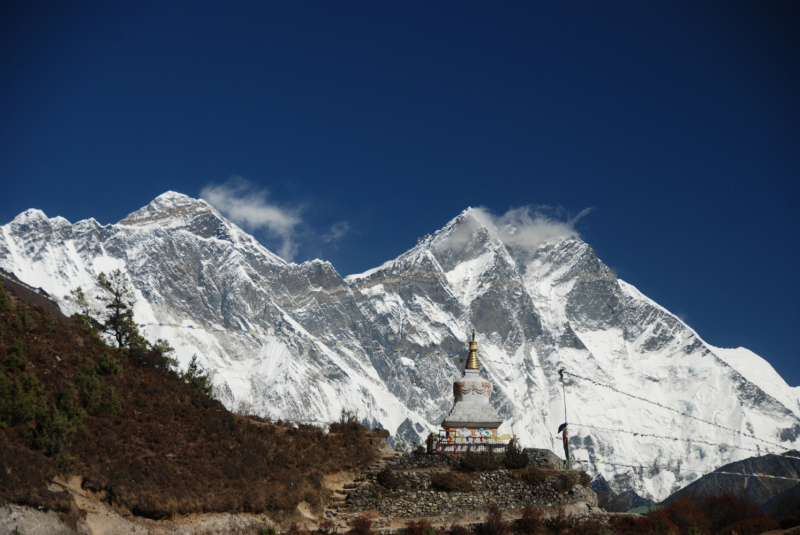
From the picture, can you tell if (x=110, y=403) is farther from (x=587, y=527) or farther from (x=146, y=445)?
(x=587, y=527)

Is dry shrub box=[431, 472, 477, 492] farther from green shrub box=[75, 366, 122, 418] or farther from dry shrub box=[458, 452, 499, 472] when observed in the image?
green shrub box=[75, 366, 122, 418]

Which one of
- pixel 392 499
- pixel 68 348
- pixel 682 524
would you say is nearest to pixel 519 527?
pixel 392 499

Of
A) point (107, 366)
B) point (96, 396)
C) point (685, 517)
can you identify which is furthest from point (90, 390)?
point (685, 517)

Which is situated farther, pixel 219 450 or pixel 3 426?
pixel 219 450

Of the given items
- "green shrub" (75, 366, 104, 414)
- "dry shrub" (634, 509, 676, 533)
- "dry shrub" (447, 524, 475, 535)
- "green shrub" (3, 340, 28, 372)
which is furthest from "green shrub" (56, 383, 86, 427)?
"dry shrub" (634, 509, 676, 533)

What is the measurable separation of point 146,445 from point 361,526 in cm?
837

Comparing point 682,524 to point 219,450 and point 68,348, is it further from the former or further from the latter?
point 68,348

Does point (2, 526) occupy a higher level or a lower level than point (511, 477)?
lower

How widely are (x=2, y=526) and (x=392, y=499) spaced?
14553 millimetres

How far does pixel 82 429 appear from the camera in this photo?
82.0 ft

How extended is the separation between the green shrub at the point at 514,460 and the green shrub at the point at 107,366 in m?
16.8

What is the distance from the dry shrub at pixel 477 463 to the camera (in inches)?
1199

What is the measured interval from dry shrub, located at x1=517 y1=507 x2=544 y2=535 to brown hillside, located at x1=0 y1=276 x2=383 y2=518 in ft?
25.3

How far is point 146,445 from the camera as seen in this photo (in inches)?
1049
